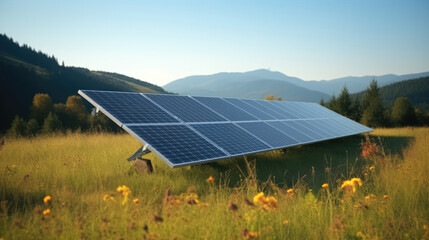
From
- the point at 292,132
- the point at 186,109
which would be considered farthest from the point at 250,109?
the point at 186,109

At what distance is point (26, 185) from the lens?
618 cm

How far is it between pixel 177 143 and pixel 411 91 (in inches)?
5533

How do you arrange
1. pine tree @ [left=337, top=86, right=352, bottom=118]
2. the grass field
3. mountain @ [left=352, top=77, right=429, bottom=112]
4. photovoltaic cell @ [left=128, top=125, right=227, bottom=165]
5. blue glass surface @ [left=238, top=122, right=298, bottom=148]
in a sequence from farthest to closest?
mountain @ [left=352, top=77, right=429, bottom=112] → pine tree @ [left=337, top=86, right=352, bottom=118] → blue glass surface @ [left=238, top=122, right=298, bottom=148] → photovoltaic cell @ [left=128, top=125, right=227, bottom=165] → the grass field

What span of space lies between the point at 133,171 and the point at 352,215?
16.3 feet

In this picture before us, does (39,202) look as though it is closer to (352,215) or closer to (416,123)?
(352,215)

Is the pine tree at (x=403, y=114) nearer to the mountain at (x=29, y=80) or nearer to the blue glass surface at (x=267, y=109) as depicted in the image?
the blue glass surface at (x=267, y=109)

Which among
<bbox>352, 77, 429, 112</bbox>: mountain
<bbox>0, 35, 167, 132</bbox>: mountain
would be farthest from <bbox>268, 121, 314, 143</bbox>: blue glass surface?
<bbox>352, 77, 429, 112</bbox>: mountain

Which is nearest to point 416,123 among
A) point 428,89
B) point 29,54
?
point 428,89

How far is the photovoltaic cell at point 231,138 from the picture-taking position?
820cm

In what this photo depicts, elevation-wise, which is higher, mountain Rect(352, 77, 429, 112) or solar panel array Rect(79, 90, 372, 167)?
mountain Rect(352, 77, 429, 112)

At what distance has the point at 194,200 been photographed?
12.0 feet

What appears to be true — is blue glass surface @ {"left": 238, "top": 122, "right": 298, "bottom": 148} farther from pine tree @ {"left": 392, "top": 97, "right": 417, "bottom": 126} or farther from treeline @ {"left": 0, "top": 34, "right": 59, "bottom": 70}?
treeline @ {"left": 0, "top": 34, "right": 59, "bottom": 70}

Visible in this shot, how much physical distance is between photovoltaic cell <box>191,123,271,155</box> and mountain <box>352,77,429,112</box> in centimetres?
12120

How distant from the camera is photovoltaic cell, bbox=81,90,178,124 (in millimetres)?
7723
